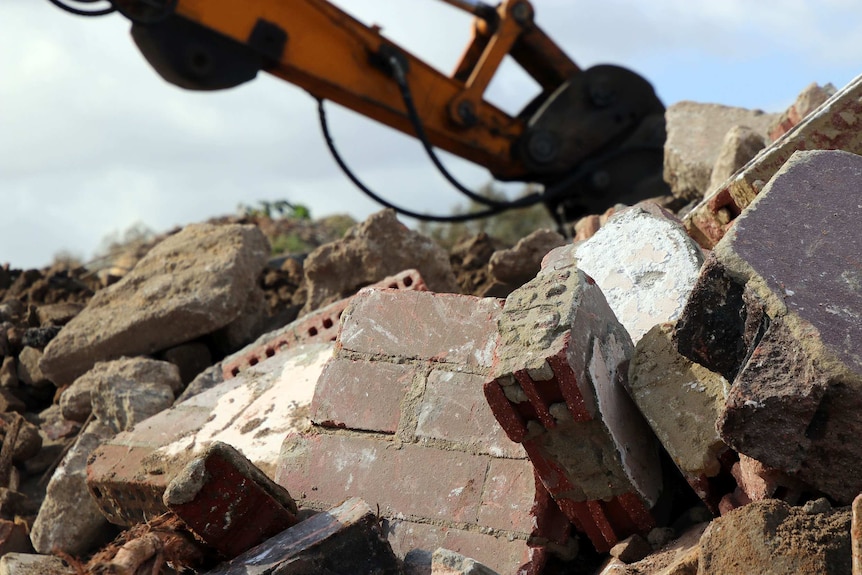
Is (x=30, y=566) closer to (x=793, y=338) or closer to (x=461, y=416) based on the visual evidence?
(x=461, y=416)

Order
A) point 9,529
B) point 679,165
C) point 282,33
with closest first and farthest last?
point 9,529 → point 679,165 → point 282,33

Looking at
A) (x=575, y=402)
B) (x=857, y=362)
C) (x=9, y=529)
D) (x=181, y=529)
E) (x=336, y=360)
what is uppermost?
(x=857, y=362)

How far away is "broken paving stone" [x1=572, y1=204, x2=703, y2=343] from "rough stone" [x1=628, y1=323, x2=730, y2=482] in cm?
29

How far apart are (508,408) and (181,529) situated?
2.88ft

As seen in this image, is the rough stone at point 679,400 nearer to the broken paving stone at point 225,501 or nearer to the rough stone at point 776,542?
the rough stone at point 776,542

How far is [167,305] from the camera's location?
520 centimetres

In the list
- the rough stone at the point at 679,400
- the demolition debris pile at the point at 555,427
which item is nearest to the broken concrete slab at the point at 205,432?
the demolition debris pile at the point at 555,427

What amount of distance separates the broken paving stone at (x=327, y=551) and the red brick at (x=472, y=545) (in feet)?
0.75

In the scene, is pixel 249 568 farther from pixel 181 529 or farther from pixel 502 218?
pixel 502 218

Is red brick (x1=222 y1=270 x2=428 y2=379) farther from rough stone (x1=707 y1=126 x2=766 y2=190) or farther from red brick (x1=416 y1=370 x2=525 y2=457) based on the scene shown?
rough stone (x1=707 y1=126 x2=766 y2=190)

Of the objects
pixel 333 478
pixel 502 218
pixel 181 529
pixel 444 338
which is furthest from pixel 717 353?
pixel 502 218

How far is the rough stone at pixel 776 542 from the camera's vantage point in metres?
2.27

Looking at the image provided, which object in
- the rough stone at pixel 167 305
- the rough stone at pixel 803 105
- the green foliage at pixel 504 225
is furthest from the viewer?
the green foliage at pixel 504 225

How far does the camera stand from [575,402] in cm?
261
